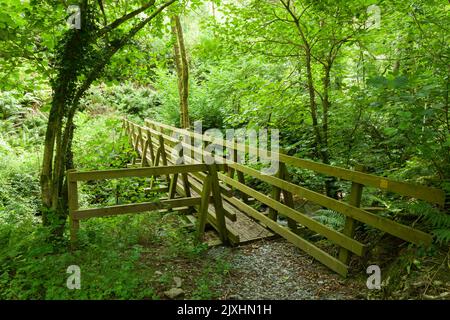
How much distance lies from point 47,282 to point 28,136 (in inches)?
578

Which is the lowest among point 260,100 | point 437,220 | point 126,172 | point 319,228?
point 319,228

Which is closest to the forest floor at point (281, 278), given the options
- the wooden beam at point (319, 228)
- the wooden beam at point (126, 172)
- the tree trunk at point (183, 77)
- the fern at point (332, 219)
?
the wooden beam at point (319, 228)

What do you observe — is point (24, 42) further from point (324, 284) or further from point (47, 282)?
point (324, 284)

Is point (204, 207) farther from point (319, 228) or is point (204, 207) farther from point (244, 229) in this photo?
point (319, 228)

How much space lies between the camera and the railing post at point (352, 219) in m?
3.94

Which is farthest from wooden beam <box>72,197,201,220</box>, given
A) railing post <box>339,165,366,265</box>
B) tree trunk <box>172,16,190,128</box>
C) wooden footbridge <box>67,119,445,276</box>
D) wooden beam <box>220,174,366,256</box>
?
tree trunk <box>172,16,190,128</box>

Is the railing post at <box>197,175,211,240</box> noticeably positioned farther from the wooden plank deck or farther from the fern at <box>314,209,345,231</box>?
the fern at <box>314,209,345,231</box>

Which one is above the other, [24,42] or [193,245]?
[24,42]

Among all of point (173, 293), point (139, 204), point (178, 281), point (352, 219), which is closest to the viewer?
point (173, 293)

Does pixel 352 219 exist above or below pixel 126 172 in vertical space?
below

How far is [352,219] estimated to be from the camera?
4023 millimetres

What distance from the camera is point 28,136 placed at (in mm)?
15758

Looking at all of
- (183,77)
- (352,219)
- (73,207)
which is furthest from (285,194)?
(183,77)
